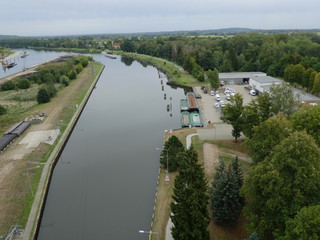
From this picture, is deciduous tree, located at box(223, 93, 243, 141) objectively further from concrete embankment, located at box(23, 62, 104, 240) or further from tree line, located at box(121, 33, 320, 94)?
tree line, located at box(121, 33, 320, 94)

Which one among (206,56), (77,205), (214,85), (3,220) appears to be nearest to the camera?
(3,220)

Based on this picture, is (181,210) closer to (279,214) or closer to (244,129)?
(279,214)

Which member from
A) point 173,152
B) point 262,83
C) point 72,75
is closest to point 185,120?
point 173,152

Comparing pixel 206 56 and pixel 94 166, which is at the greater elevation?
pixel 206 56

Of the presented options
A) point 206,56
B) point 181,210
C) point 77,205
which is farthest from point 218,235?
point 206,56

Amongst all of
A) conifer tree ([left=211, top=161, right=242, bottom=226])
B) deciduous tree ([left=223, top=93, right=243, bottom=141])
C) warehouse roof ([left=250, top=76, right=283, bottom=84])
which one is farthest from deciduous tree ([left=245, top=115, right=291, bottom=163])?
warehouse roof ([left=250, top=76, right=283, bottom=84])

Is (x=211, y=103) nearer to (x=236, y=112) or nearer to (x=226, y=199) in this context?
(x=236, y=112)
